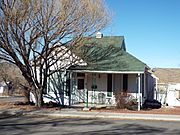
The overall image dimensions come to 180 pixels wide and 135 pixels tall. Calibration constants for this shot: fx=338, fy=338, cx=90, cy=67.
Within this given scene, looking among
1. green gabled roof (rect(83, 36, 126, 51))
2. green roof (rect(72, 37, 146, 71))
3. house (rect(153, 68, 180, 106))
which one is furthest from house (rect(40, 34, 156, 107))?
house (rect(153, 68, 180, 106))

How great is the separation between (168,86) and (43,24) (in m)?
17.2

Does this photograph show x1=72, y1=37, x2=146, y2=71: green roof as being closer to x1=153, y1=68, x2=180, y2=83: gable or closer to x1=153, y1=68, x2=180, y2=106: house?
x1=153, y1=68, x2=180, y2=106: house

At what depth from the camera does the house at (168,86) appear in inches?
1227

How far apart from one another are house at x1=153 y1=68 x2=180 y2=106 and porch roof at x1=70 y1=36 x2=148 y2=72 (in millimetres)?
6744

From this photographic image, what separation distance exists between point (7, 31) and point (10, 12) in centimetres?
142

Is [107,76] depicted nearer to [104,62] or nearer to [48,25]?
[104,62]

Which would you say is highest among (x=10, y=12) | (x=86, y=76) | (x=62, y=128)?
(x=10, y=12)

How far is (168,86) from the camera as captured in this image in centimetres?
3391

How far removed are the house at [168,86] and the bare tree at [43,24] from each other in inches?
457

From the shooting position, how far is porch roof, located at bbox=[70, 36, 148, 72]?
25234mm

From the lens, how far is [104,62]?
2658cm

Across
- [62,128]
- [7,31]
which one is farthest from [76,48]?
[62,128]

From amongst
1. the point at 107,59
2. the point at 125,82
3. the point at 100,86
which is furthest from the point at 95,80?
the point at 125,82

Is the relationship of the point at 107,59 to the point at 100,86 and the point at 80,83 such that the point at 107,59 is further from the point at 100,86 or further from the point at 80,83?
the point at 80,83
